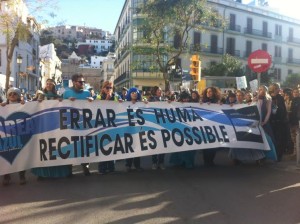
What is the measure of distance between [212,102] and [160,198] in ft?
10.5

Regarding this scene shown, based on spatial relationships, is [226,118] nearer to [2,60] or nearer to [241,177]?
[241,177]

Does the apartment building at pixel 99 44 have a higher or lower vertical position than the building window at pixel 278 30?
higher

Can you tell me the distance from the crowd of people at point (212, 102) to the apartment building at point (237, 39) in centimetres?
3435

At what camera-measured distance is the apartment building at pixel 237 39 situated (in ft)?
157

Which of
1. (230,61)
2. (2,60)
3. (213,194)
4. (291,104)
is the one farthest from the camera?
(230,61)

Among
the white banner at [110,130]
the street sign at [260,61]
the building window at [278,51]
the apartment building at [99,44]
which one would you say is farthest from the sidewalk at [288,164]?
the apartment building at [99,44]

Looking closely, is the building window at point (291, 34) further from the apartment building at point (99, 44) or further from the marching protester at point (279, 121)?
the apartment building at point (99, 44)

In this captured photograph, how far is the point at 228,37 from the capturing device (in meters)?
52.0

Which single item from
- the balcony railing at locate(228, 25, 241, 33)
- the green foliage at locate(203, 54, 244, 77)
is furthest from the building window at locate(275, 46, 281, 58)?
the green foliage at locate(203, 54, 244, 77)

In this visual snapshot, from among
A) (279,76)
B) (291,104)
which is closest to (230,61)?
(279,76)

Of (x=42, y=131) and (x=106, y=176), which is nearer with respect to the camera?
(x=42, y=131)

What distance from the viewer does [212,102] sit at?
861 centimetres

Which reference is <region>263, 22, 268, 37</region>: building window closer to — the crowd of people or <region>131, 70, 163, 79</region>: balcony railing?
<region>131, 70, 163, 79</region>: balcony railing

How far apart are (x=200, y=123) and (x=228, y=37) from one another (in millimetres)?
45993
